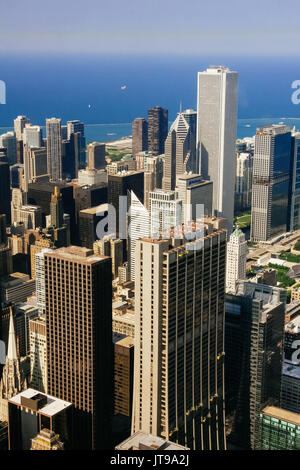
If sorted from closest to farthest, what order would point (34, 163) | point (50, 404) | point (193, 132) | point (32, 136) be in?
point (50, 404), point (193, 132), point (34, 163), point (32, 136)

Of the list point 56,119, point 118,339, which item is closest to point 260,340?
point 118,339

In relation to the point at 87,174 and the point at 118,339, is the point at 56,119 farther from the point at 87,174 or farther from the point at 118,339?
the point at 118,339

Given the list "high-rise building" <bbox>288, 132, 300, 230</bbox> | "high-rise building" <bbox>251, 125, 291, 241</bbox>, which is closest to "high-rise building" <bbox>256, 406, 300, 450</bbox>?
"high-rise building" <bbox>251, 125, 291, 241</bbox>

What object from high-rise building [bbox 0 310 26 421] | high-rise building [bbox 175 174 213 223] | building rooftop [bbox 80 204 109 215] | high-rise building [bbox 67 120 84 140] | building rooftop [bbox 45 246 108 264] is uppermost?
high-rise building [bbox 67 120 84 140]

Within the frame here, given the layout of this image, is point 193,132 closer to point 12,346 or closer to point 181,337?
point 12,346

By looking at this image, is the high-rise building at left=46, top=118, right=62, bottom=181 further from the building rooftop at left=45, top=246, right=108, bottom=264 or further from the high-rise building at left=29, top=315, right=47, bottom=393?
the building rooftop at left=45, top=246, right=108, bottom=264

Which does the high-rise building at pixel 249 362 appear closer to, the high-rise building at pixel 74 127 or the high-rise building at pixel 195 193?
the high-rise building at pixel 195 193

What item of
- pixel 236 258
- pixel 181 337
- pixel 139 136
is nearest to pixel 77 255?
pixel 181 337
